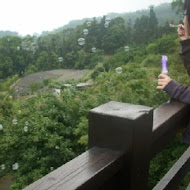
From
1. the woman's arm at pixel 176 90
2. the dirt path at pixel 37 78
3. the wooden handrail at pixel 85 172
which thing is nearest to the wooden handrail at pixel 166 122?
the woman's arm at pixel 176 90

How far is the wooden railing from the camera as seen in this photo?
2.53ft

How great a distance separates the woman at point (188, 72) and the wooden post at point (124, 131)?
0.44 metres

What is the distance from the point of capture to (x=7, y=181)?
657 inches

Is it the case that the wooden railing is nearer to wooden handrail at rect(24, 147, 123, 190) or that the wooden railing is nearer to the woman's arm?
wooden handrail at rect(24, 147, 123, 190)

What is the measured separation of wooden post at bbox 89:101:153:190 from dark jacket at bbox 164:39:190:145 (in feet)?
1.43

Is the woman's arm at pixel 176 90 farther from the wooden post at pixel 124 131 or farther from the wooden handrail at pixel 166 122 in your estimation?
the wooden post at pixel 124 131

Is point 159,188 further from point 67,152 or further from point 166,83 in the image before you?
point 67,152

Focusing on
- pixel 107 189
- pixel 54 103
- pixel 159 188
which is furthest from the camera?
pixel 54 103

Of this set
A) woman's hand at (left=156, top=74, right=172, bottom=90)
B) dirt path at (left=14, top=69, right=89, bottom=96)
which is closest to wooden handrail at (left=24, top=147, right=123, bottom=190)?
woman's hand at (left=156, top=74, right=172, bottom=90)

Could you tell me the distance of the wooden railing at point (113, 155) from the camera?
2.53 feet

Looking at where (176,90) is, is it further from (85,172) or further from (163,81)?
(85,172)

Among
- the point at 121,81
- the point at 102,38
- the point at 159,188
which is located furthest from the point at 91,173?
the point at 102,38

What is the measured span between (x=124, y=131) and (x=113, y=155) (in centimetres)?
7

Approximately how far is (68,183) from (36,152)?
33.9ft
